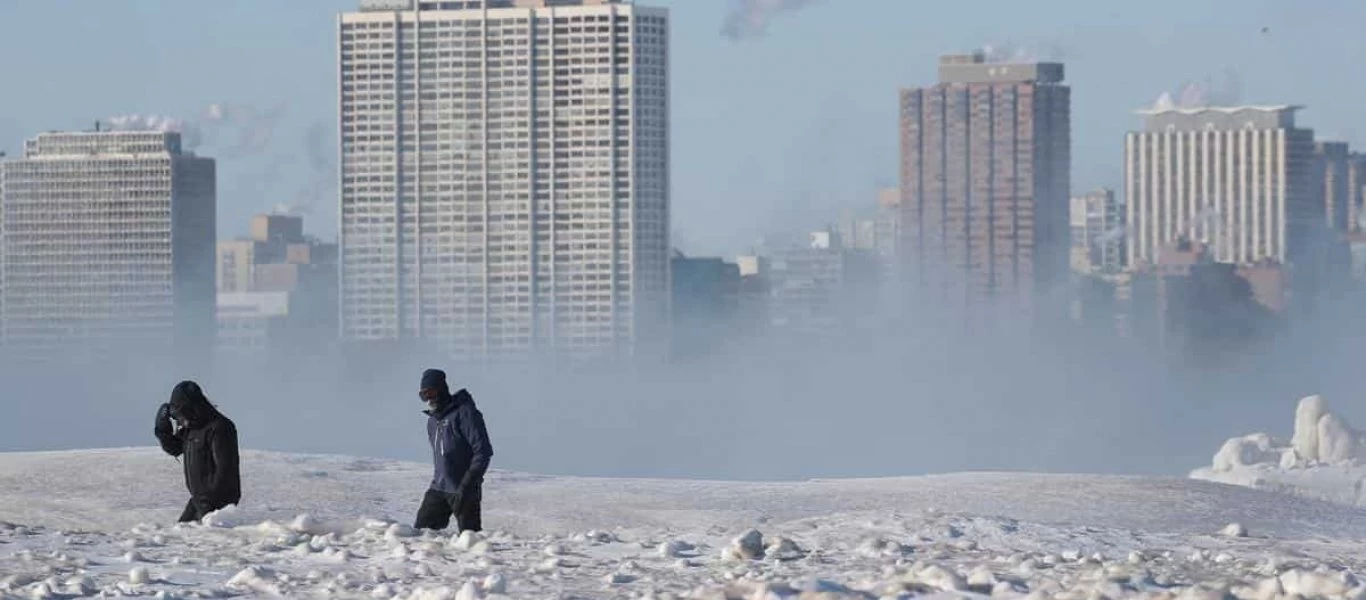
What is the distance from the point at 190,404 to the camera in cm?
1738

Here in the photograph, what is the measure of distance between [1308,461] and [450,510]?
9385 cm

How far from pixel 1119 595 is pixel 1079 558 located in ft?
8.79

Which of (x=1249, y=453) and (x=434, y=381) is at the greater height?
(x=434, y=381)

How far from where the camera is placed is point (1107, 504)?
26.2 metres

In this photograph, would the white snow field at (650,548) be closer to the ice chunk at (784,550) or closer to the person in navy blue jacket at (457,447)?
the ice chunk at (784,550)

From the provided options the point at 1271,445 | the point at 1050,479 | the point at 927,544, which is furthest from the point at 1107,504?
the point at 1271,445

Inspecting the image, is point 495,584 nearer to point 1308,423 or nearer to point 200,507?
point 200,507

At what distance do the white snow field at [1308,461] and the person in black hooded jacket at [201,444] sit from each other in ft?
246

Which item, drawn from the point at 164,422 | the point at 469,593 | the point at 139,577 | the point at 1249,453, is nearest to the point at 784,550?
the point at 469,593

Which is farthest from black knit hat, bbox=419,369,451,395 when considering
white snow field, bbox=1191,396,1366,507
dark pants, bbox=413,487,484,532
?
white snow field, bbox=1191,396,1366,507

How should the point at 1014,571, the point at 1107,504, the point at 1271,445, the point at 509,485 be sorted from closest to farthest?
the point at 1014,571 → the point at 1107,504 → the point at 509,485 → the point at 1271,445

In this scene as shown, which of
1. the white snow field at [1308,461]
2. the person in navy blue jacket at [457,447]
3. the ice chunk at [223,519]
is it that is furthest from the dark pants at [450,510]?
the white snow field at [1308,461]

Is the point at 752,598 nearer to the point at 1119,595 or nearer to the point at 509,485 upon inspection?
the point at 1119,595

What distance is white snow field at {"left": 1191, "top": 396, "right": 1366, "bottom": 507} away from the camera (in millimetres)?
99438
